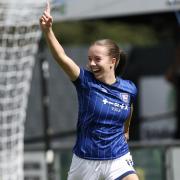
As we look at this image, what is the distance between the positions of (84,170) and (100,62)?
2.70 feet

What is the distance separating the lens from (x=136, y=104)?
544 inches

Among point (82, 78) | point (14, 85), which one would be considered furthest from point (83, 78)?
point (14, 85)

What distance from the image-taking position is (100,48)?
7.22 meters

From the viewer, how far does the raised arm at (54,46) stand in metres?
6.85

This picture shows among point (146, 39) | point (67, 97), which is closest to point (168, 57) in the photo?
point (67, 97)

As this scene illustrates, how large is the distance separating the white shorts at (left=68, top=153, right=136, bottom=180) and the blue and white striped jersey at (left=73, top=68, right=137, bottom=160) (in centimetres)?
4

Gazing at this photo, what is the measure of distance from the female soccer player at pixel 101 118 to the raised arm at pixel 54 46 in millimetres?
40

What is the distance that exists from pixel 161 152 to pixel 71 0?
6.33 feet

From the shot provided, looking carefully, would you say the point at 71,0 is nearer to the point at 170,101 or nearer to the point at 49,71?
the point at 49,71

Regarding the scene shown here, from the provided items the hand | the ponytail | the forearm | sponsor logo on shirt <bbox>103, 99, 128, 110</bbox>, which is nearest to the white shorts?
sponsor logo on shirt <bbox>103, 99, 128, 110</bbox>

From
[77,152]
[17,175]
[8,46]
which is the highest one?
[8,46]

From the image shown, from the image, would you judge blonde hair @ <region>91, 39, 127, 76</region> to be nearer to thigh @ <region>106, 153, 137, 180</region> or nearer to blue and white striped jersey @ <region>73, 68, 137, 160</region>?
blue and white striped jersey @ <region>73, 68, 137, 160</region>

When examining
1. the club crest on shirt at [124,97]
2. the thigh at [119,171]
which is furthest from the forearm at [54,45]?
the thigh at [119,171]

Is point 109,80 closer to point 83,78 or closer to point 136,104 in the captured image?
point 83,78
